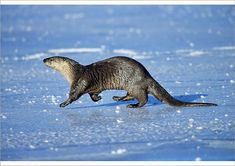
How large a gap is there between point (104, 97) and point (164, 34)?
5.65 metres

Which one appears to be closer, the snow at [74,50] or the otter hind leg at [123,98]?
the otter hind leg at [123,98]

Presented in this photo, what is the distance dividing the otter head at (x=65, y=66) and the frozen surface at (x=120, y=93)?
294 mm

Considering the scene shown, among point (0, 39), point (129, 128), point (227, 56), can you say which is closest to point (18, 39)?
point (0, 39)

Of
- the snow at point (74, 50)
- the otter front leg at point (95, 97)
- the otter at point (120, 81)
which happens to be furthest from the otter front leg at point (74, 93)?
the snow at point (74, 50)

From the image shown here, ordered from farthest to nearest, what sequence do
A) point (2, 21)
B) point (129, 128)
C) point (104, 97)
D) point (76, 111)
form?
1. point (2, 21)
2. point (104, 97)
3. point (76, 111)
4. point (129, 128)

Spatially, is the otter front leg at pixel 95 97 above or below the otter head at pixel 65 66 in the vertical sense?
below

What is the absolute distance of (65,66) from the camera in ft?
19.8

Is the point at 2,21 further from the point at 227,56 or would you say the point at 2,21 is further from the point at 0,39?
the point at 227,56

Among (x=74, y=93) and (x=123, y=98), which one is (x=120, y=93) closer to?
(x=123, y=98)

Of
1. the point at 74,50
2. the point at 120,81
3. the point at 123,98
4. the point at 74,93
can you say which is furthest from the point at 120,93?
the point at 74,50

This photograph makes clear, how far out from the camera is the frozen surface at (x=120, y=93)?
14.6ft

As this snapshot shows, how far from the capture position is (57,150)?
4.39 meters

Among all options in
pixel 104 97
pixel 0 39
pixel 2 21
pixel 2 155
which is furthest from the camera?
pixel 2 21

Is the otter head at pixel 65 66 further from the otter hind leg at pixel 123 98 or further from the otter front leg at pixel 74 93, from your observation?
the otter hind leg at pixel 123 98
